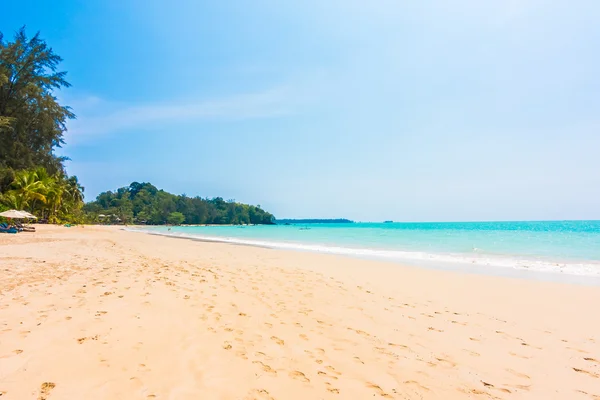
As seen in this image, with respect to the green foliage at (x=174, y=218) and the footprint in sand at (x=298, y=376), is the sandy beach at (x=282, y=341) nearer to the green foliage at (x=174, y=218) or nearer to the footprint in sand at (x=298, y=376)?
the footprint in sand at (x=298, y=376)

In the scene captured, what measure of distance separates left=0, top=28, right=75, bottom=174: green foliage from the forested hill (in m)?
69.8

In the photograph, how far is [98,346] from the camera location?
358 cm

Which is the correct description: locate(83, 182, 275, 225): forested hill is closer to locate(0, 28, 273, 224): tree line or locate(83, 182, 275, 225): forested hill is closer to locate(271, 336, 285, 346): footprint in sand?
locate(0, 28, 273, 224): tree line

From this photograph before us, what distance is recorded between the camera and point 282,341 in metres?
4.13

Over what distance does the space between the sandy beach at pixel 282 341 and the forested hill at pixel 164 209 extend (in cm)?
10716

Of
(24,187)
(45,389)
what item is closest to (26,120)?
(24,187)

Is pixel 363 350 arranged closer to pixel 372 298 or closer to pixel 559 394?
pixel 559 394

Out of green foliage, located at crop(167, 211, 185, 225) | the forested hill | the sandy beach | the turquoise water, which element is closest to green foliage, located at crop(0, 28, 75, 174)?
the turquoise water

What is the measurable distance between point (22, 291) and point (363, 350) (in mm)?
6525

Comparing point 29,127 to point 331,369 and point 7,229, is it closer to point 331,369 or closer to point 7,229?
point 7,229

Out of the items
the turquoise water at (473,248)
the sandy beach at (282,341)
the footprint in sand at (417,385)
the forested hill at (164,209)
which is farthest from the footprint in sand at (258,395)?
the forested hill at (164,209)

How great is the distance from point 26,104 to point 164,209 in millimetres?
102857

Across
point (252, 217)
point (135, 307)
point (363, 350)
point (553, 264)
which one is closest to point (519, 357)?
point (363, 350)

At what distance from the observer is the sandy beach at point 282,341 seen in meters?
2.97
